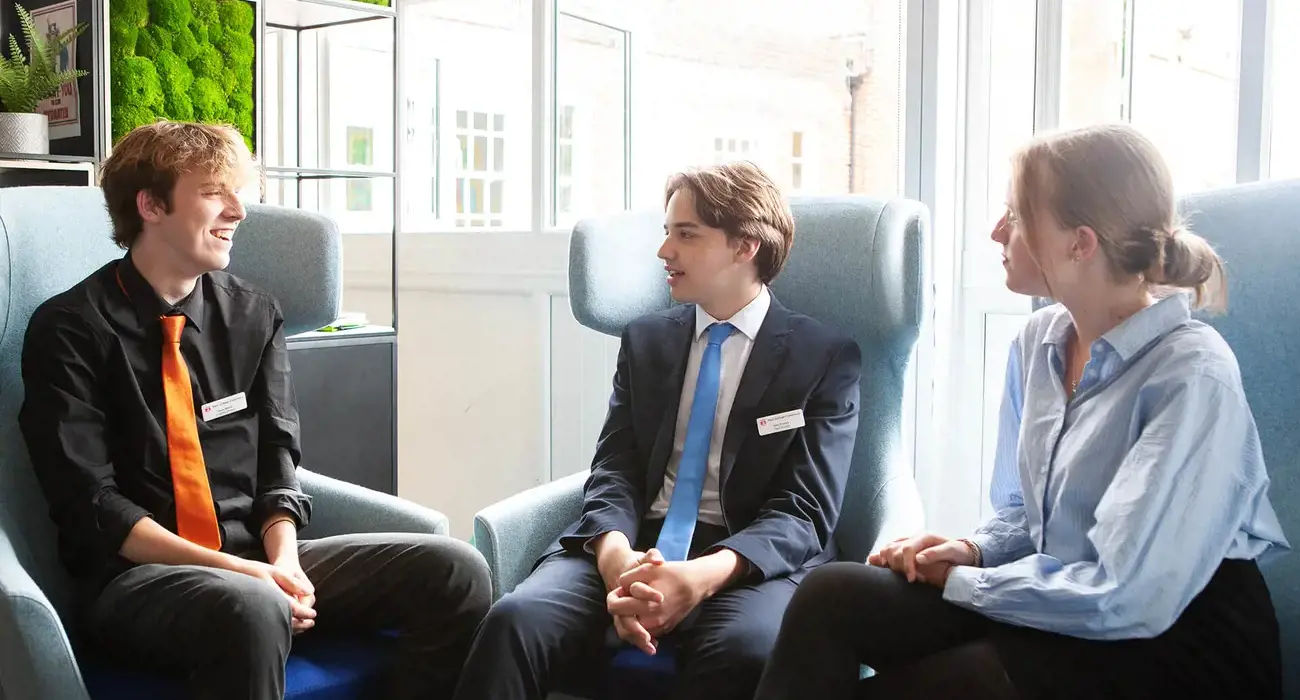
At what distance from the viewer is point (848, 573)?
150 centimetres

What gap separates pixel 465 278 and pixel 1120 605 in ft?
8.24

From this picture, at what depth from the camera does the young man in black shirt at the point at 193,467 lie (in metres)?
→ 1.59

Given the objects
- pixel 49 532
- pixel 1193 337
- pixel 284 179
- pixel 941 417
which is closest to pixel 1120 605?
pixel 1193 337

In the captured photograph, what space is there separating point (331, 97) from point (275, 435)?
228cm

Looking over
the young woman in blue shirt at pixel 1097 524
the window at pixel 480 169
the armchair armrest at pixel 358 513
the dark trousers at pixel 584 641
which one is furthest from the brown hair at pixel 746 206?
the window at pixel 480 169

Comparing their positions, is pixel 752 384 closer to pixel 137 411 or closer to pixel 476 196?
pixel 137 411

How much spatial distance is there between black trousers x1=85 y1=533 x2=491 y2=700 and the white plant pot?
1.27m

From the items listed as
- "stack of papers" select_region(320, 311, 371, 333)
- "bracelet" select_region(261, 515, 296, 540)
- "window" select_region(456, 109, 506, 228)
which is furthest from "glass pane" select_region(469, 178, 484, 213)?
A: "bracelet" select_region(261, 515, 296, 540)

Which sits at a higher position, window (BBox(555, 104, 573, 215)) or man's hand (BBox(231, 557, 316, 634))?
window (BBox(555, 104, 573, 215))

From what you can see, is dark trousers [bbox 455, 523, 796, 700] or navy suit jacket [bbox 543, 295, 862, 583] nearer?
dark trousers [bbox 455, 523, 796, 700]

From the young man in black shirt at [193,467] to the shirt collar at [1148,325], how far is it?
987 mm

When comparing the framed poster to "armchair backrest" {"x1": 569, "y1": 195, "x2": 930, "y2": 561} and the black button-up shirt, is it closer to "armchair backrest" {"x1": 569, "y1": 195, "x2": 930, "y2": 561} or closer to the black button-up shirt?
the black button-up shirt

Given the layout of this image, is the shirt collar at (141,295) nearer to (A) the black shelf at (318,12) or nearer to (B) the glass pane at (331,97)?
(A) the black shelf at (318,12)

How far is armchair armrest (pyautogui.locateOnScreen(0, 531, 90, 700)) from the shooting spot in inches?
56.3
